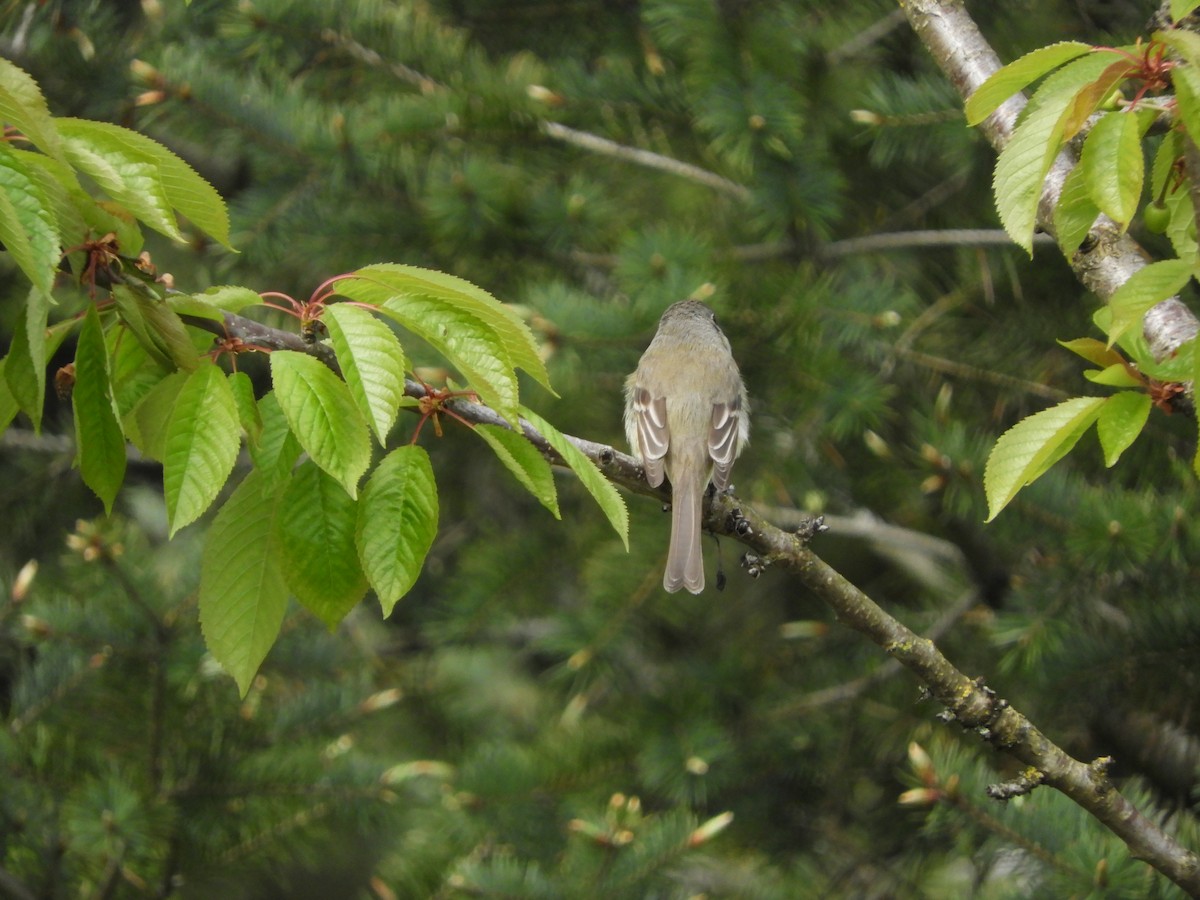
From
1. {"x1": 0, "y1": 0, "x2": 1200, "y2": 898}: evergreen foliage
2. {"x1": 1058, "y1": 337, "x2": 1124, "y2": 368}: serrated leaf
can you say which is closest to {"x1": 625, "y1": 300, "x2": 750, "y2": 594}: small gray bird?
{"x1": 0, "y1": 0, "x2": 1200, "y2": 898}: evergreen foliage

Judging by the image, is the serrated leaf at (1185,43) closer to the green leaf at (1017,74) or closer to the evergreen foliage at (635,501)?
the green leaf at (1017,74)

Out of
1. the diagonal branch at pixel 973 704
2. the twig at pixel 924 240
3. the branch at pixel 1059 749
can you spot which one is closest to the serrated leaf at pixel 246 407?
the diagonal branch at pixel 973 704

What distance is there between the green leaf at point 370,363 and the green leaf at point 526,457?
0.78ft

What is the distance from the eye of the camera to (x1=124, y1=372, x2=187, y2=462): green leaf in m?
1.95

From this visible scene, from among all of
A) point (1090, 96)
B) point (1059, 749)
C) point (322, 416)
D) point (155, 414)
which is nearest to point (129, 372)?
point (155, 414)

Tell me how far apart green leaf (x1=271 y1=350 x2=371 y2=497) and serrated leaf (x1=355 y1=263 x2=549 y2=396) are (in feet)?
0.66

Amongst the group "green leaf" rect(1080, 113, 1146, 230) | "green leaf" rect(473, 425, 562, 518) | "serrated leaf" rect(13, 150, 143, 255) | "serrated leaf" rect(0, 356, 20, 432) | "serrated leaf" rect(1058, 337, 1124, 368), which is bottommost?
"serrated leaf" rect(1058, 337, 1124, 368)

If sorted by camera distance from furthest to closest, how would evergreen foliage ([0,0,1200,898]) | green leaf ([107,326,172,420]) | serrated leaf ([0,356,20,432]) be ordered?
1. evergreen foliage ([0,0,1200,898])
2. green leaf ([107,326,172,420])
3. serrated leaf ([0,356,20,432])

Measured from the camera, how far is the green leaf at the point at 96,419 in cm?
182

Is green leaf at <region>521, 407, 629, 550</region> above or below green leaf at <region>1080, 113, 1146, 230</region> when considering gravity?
below

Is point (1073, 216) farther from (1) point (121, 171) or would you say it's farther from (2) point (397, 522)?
(1) point (121, 171)

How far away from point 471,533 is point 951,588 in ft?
8.68

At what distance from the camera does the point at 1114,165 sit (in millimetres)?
1866

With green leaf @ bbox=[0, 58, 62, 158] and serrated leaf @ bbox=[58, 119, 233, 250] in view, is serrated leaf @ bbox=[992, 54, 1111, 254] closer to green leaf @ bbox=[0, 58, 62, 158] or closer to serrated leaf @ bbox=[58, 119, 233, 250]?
serrated leaf @ bbox=[58, 119, 233, 250]
